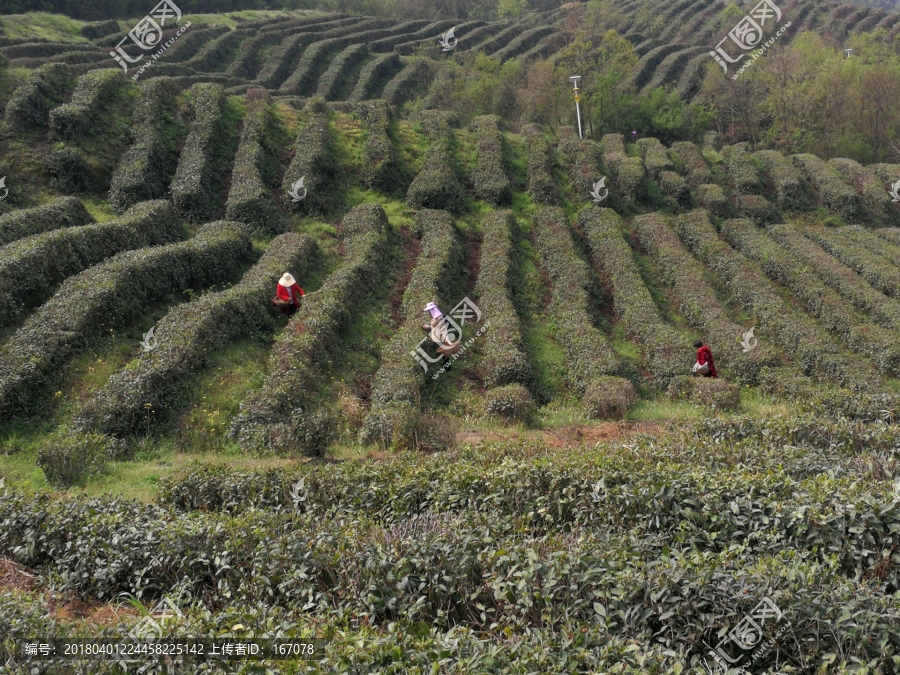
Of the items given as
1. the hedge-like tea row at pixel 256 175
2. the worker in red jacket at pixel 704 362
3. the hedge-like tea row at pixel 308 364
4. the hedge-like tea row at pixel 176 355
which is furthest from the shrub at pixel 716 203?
the hedge-like tea row at pixel 176 355

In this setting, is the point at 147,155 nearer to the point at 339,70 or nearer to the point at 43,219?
the point at 43,219

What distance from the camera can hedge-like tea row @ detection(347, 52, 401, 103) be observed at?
177ft

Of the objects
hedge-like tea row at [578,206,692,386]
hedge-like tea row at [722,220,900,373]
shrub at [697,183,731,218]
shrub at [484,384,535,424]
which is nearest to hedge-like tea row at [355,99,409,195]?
hedge-like tea row at [578,206,692,386]

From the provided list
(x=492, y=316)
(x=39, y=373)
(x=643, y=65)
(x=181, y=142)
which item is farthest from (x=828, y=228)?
(x=643, y=65)

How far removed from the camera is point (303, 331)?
15977mm

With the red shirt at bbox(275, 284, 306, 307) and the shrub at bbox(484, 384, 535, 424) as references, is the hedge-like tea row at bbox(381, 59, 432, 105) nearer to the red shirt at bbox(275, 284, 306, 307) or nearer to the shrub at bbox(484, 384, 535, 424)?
the red shirt at bbox(275, 284, 306, 307)

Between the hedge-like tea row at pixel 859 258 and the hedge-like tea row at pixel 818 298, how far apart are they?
2.21 meters

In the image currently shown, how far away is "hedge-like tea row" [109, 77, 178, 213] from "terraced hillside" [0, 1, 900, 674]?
171mm

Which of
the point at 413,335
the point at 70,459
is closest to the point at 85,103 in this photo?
the point at 413,335

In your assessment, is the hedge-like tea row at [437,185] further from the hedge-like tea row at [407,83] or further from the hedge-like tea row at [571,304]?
the hedge-like tea row at [407,83]

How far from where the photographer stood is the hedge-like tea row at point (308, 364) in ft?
38.9

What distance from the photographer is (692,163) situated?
33.7m

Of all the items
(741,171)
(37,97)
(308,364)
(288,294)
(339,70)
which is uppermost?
(37,97)

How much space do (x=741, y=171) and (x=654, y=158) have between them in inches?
179
